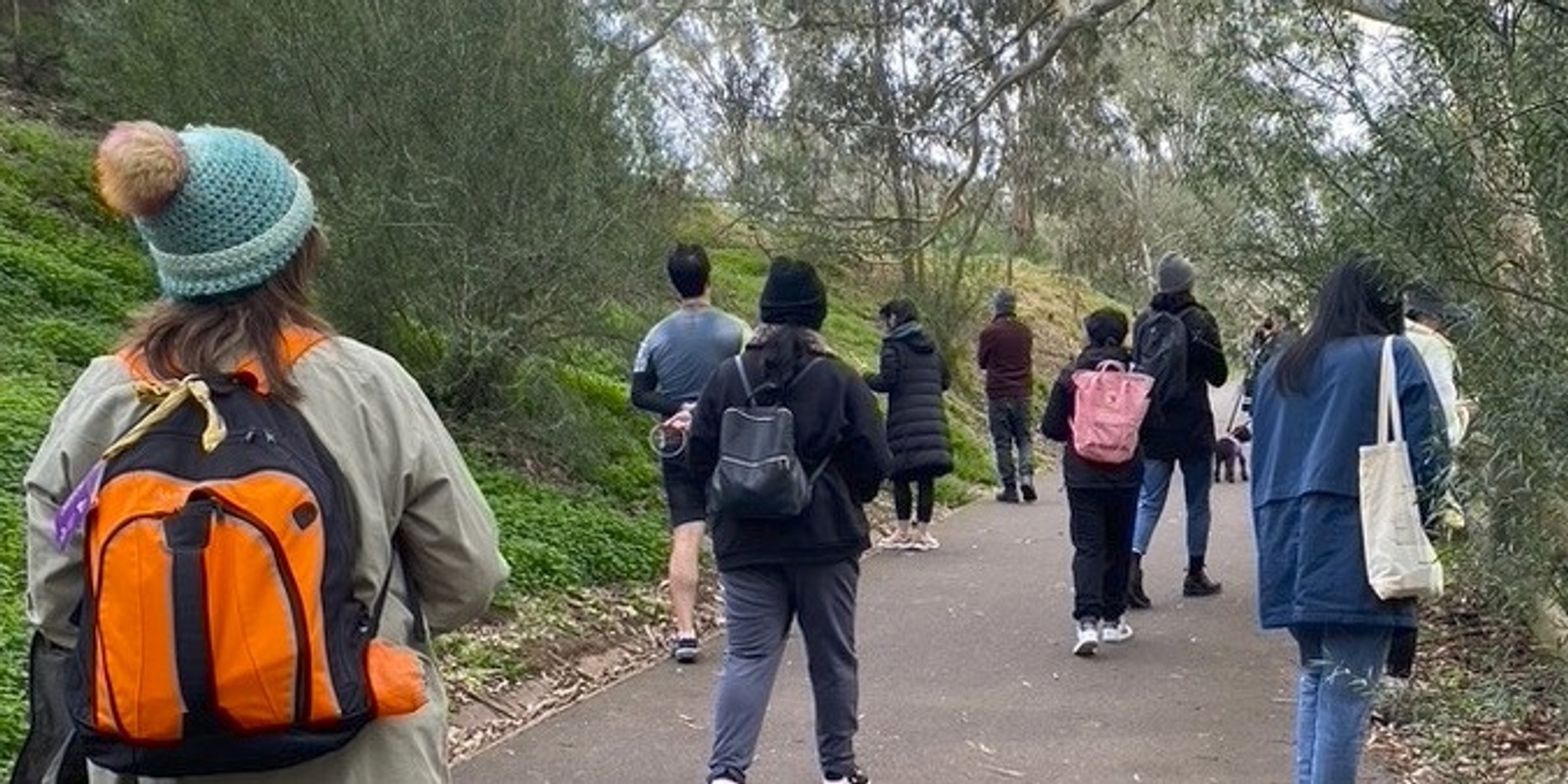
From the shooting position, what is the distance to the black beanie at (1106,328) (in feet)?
29.6

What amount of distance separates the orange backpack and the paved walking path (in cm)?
393

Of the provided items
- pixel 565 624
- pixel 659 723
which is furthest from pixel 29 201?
pixel 659 723

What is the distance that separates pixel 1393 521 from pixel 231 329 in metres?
3.34

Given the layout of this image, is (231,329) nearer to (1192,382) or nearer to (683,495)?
(683,495)

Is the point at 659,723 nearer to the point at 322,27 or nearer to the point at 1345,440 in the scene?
the point at 1345,440

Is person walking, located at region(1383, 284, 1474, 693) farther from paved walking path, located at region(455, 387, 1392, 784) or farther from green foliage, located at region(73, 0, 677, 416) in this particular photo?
green foliage, located at region(73, 0, 677, 416)

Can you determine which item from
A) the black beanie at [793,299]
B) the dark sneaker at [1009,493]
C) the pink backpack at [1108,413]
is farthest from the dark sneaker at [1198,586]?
the dark sneaker at [1009,493]

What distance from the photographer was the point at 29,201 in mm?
13094

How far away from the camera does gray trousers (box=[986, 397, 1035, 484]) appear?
16453 mm

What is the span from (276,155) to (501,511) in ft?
24.2

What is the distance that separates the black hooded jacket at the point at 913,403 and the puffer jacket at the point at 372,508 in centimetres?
812

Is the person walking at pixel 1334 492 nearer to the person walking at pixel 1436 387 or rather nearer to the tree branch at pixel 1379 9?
the person walking at pixel 1436 387

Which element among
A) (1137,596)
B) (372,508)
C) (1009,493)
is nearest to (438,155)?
(1137,596)

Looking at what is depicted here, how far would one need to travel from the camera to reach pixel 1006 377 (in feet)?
53.5
